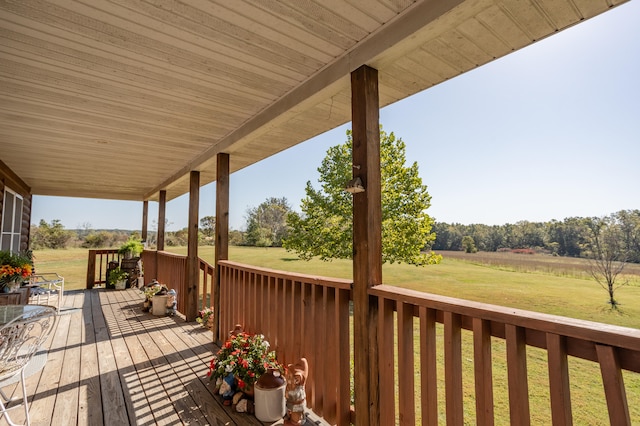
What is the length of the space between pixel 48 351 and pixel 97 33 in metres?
3.32

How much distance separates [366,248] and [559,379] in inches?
37.1

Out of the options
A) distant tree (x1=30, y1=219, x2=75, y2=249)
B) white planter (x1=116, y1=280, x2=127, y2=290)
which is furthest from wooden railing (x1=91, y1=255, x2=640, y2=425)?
distant tree (x1=30, y1=219, x2=75, y2=249)

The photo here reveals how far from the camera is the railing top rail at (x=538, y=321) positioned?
2.86ft

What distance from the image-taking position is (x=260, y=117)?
2834 millimetres

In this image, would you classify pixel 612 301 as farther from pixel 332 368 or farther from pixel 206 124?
pixel 206 124

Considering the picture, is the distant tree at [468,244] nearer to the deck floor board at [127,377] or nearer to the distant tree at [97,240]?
the deck floor board at [127,377]

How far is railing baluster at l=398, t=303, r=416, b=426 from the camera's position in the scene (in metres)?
1.52

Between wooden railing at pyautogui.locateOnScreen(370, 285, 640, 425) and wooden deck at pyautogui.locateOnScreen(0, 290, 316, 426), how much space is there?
1137 millimetres

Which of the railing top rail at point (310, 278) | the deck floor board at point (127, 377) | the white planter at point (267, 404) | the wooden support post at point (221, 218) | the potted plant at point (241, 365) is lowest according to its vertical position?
the deck floor board at point (127, 377)

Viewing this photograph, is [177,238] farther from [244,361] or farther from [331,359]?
[331,359]

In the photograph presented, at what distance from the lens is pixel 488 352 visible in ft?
3.98

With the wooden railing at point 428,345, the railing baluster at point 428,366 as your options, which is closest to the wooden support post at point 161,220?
the wooden railing at point 428,345

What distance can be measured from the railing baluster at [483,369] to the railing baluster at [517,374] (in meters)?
0.08

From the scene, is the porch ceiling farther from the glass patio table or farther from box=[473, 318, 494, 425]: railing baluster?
the glass patio table
